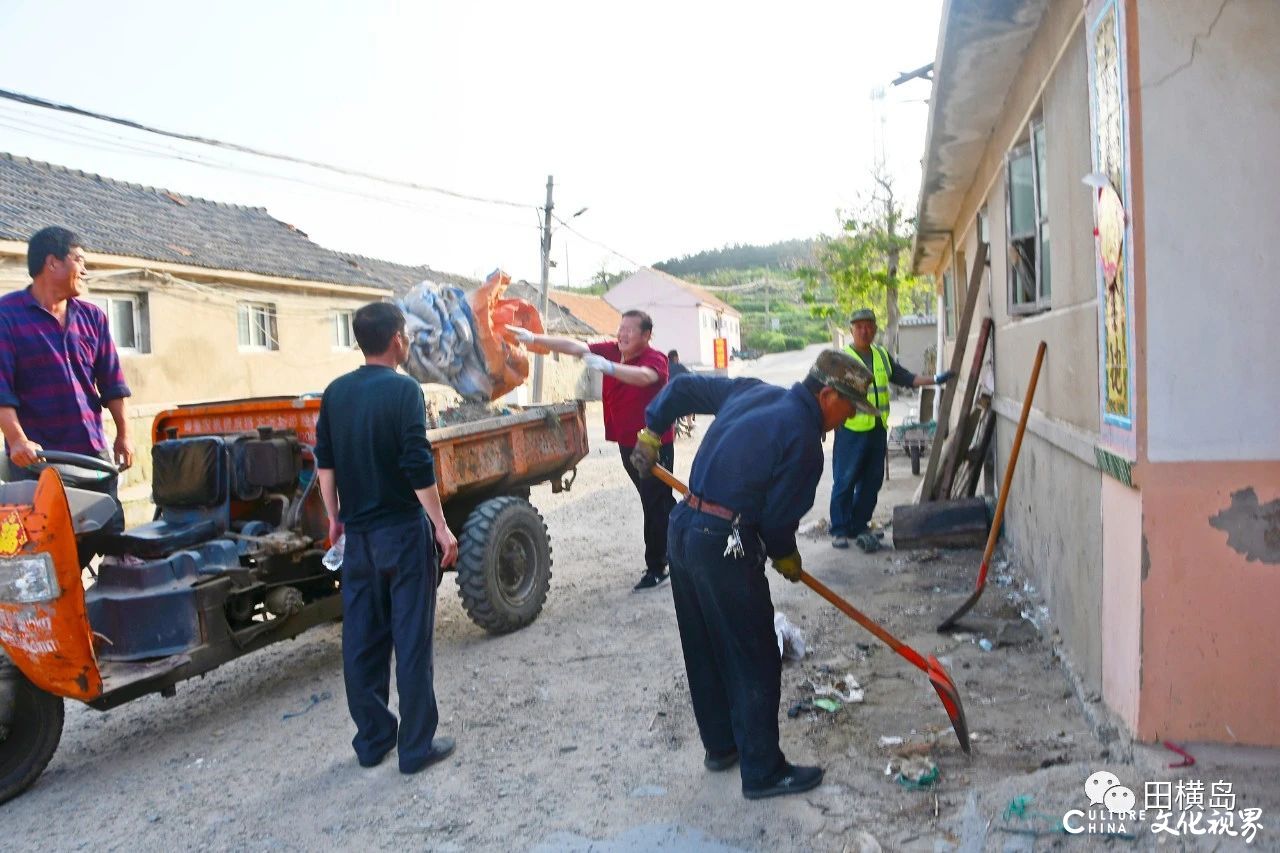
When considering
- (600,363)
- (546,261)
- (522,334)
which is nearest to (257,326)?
(546,261)

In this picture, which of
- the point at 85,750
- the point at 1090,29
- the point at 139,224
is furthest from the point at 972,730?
the point at 139,224

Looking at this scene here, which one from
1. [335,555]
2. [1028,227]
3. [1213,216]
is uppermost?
[1028,227]

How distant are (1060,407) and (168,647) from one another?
424 centimetres

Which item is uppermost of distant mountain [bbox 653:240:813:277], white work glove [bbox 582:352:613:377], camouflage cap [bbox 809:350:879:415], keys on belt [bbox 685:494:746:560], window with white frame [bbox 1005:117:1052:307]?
distant mountain [bbox 653:240:813:277]

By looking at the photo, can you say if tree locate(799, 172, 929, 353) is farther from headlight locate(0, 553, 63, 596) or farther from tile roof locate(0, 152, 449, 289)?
headlight locate(0, 553, 63, 596)

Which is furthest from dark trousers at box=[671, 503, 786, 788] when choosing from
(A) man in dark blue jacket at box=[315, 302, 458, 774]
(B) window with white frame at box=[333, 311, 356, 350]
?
(B) window with white frame at box=[333, 311, 356, 350]

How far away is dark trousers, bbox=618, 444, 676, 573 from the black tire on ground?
11.4ft

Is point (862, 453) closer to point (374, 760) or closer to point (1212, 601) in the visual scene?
point (1212, 601)

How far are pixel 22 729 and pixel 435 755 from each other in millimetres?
1631

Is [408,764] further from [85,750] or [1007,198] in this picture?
[1007,198]

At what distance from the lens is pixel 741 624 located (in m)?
3.24

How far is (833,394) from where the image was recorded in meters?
3.25

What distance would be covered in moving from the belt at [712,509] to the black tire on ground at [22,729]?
273cm

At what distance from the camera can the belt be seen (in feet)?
10.6
